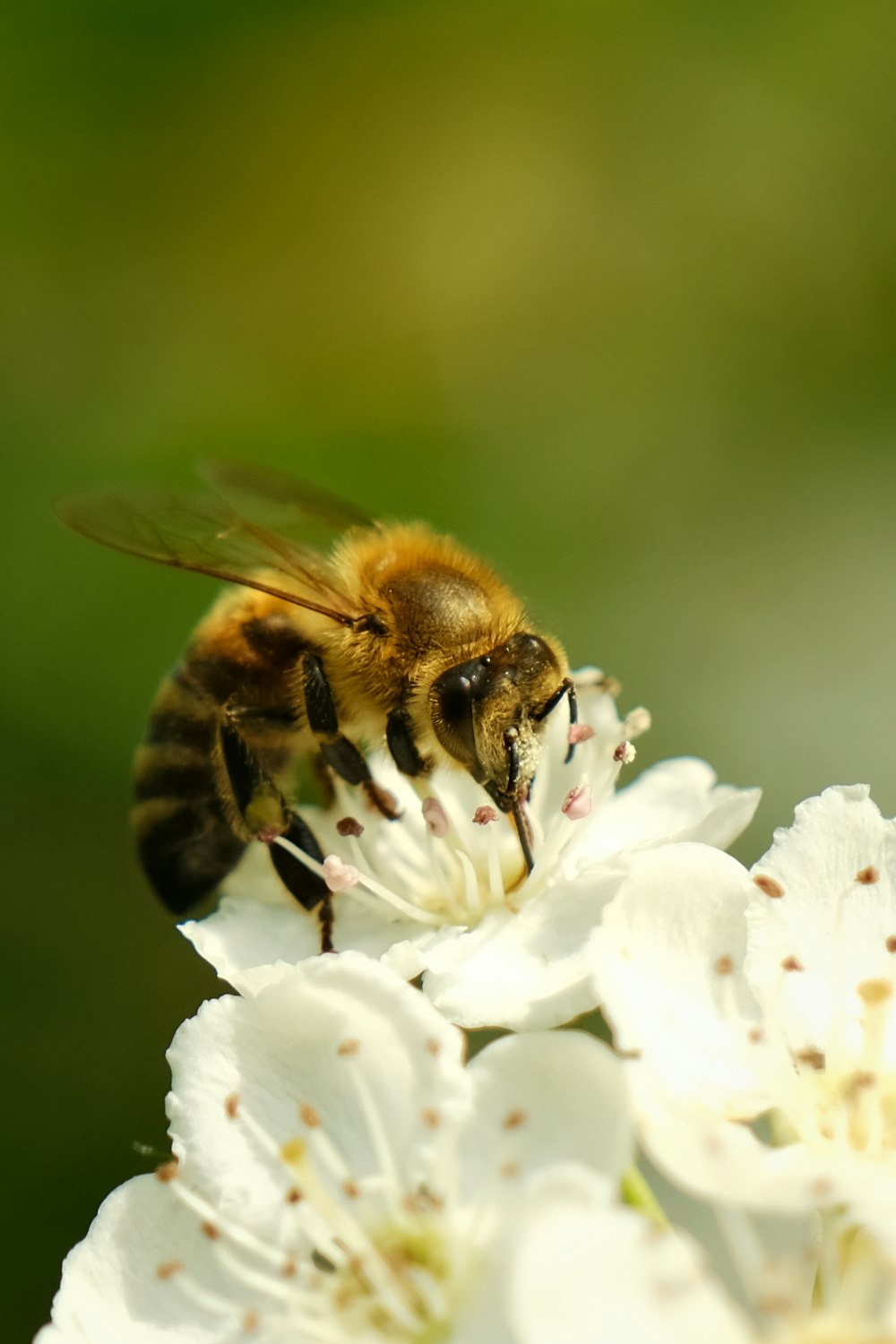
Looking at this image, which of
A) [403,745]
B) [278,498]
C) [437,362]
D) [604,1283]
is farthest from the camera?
[437,362]

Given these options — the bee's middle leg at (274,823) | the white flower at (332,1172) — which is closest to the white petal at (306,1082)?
the white flower at (332,1172)

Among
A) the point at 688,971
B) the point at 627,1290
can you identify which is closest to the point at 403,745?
the point at 688,971

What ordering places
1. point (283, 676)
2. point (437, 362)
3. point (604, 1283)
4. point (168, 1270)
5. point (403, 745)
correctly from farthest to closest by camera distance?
1. point (437, 362)
2. point (283, 676)
3. point (403, 745)
4. point (168, 1270)
5. point (604, 1283)

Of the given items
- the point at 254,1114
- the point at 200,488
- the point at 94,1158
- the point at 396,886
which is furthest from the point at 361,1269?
the point at 200,488

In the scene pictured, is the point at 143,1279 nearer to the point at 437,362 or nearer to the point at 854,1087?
the point at 854,1087

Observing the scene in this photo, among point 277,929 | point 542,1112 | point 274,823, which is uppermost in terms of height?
point 542,1112

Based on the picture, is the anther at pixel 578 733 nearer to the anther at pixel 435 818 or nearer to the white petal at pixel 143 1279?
the anther at pixel 435 818

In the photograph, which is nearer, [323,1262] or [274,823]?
[323,1262]
